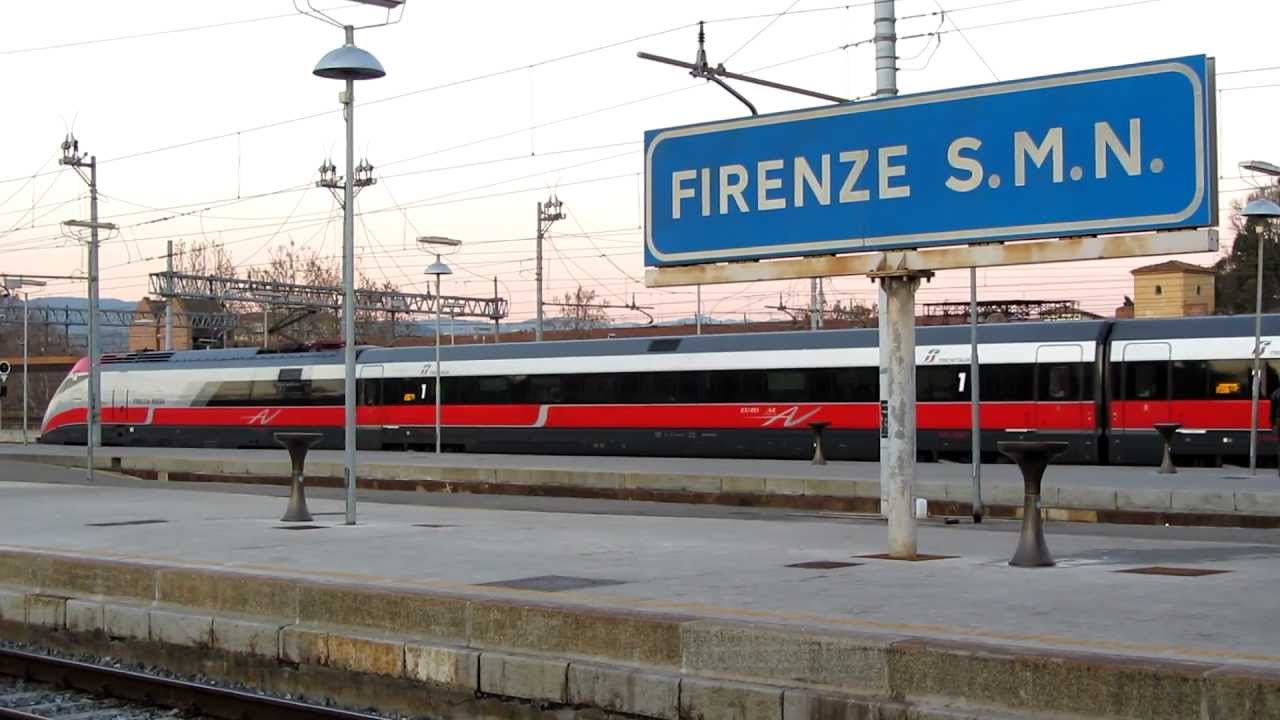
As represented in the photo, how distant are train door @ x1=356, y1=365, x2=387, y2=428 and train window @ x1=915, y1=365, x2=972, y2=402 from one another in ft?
55.3

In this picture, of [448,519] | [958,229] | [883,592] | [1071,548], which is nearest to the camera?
[883,592]

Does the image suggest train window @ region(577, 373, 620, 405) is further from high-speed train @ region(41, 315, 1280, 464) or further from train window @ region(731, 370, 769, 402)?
train window @ region(731, 370, 769, 402)

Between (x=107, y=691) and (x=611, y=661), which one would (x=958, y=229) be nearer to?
(x=611, y=661)

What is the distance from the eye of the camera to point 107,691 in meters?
11.3

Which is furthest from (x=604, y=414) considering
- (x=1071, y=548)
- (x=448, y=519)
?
(x=1071, y=548)

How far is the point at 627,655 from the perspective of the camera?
367 inches

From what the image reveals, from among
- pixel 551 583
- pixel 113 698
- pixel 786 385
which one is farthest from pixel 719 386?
pixel 113 698

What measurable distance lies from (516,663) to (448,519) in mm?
9770

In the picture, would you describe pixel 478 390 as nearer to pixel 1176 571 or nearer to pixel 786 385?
pixel 786 385

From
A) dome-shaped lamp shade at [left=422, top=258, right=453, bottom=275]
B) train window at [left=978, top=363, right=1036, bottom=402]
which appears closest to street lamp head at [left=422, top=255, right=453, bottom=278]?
dome-shaped lamp shade at [left=422, top=258, right=453, bottom=275]

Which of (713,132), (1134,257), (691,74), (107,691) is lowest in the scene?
(107,691)

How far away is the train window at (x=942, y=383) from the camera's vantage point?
103 ft

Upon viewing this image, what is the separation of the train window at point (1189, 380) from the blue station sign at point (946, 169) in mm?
18642

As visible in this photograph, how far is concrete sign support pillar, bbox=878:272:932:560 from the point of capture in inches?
500
